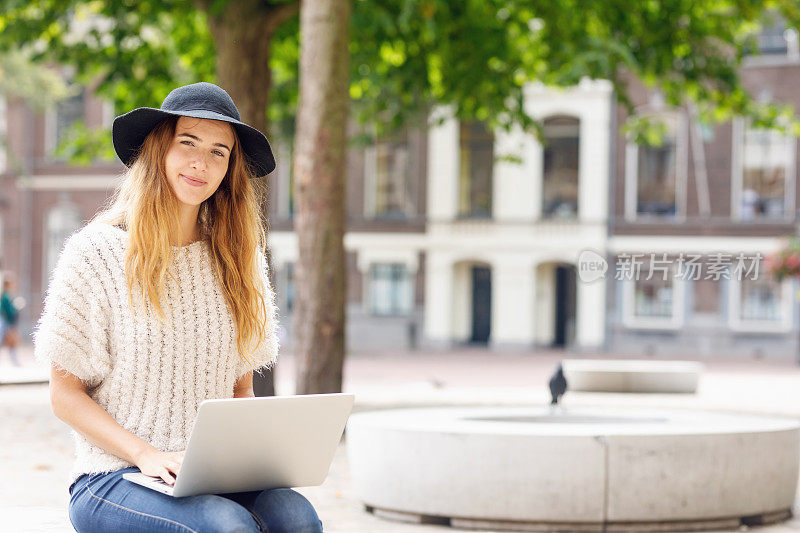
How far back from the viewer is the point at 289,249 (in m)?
36.2

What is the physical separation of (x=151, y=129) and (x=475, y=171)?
31836mm

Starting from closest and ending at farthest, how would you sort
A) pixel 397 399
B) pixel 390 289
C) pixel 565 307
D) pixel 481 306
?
1. pixel 397 399
2. pixel 565 307
3. pixel 481 306
4. pixel 390 289

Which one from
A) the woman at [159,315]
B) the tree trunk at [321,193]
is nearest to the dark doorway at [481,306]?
the tree trunk at [321,193]

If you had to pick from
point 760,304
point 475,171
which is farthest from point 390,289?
point 760,304

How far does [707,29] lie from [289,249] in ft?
74.4

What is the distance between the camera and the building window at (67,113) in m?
37.1

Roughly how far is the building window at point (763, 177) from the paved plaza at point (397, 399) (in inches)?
174

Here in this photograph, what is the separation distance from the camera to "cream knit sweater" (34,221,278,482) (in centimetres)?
316

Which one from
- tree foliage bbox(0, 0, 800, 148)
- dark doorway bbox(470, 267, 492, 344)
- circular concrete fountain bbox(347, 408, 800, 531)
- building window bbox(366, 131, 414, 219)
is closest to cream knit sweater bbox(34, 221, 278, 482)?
circular concrete fountain bbox(347, 408, 800, 531)

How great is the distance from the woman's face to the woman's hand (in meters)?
0.70

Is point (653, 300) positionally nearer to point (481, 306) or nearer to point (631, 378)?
point (481, 306)

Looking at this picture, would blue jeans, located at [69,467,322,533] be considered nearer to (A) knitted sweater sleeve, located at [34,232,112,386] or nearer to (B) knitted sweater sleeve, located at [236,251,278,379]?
(A) knitted sweater sleeve, located at [34,232,112,386]

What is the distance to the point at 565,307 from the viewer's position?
34344mm

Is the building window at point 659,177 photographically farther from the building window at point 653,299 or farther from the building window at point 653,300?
the building window at point 653,299
